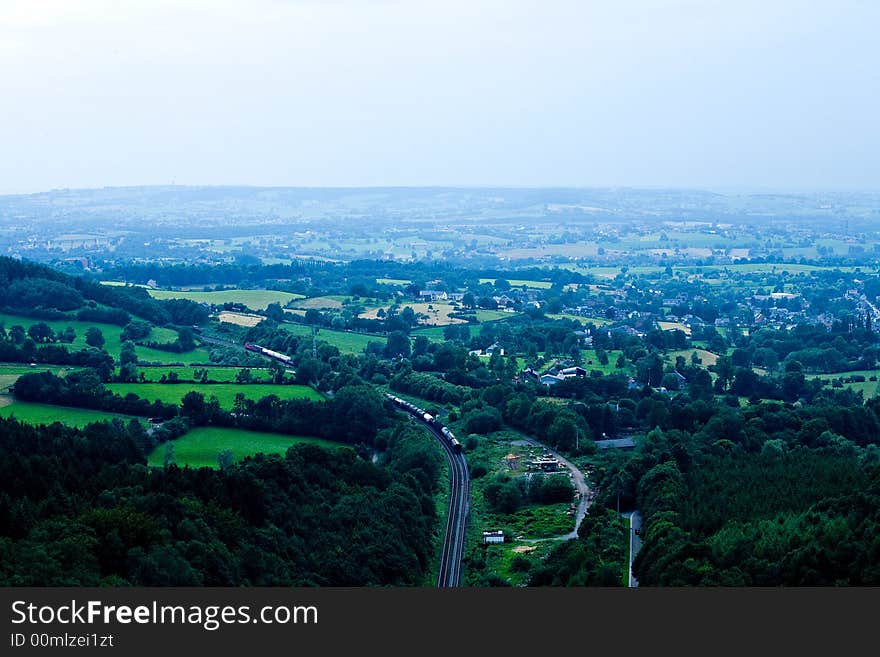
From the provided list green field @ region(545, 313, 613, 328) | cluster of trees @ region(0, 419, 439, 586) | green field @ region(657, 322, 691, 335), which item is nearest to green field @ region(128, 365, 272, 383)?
cluster of trees @ region(0, 419, 439, 586)

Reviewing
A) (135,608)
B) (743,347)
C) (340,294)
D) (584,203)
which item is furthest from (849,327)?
(584,203)

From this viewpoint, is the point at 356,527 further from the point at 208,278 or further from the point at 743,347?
the point at 208,278

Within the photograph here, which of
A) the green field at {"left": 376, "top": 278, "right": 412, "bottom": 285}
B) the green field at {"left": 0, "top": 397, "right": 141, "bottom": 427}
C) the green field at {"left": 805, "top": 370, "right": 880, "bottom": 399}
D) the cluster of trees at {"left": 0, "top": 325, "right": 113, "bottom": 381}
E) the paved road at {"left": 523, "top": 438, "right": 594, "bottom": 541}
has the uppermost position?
the cluster of trees at {"left": 0, "top": 325, "right": 113, "bottom": 381}

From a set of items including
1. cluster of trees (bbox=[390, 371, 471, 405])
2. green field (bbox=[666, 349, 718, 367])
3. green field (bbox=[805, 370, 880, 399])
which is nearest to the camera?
cluster of trees (bbox=[390, 371, 471, 405])

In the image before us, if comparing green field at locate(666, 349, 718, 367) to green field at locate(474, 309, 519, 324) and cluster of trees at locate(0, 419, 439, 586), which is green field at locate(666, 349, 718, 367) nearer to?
green field at locate(474, 309, 519, 324)

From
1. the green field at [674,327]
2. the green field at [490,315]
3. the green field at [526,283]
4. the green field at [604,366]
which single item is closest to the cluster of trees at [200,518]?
the green field at [604,366]

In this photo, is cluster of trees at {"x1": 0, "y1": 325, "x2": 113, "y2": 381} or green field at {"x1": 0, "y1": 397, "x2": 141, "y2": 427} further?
cluster of trees at {"x1": 0, "y1": 325, "x2": 113, "y2": 381}
